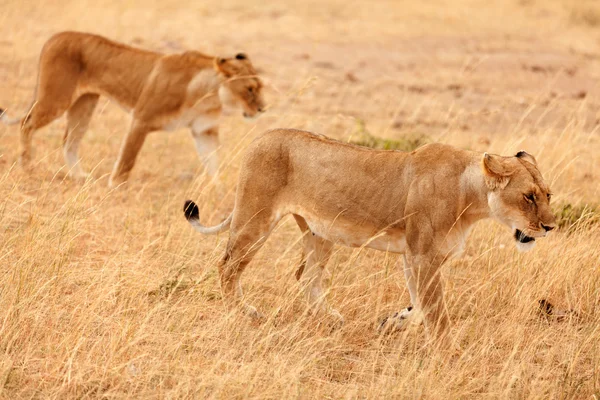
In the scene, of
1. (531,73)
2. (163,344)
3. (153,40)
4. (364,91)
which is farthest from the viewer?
(153,40)

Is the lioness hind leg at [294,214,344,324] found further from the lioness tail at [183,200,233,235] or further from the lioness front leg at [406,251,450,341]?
the lioness front leg at [406,251,450,341]

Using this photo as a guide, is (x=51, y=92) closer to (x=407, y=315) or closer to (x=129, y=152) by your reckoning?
(x=129, y=152)

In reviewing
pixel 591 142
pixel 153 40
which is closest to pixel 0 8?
pixel 153 40

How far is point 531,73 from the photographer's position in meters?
13.1

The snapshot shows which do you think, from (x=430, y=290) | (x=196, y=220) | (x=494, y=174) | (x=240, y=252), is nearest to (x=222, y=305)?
(x=240, y=252)

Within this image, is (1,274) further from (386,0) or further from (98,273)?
(386,0)

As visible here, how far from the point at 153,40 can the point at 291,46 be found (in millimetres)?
2046

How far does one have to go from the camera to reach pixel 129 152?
7.91 metres

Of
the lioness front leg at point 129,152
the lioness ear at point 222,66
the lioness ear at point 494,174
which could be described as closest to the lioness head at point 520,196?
the lioness ear at point 494,174

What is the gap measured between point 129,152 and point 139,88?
26.1 inches

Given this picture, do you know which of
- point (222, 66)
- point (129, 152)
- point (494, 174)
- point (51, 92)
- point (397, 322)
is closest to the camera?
point (494, 174)

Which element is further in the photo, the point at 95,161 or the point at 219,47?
the point at 219,47

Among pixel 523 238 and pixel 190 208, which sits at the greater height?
pixel 523 238

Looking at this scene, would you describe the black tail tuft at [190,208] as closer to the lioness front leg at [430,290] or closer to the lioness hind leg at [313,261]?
the lioness hind leg at [313,261]
